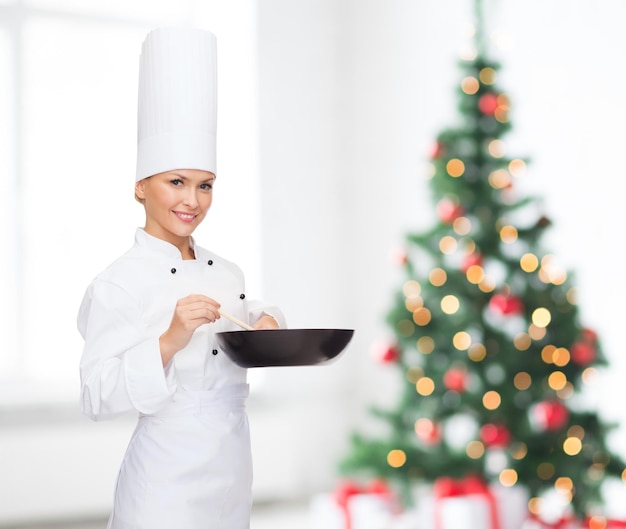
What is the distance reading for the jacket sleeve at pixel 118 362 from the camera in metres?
1.46

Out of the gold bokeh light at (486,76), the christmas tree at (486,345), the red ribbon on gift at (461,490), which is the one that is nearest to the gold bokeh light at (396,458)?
the christmas tree at (486,345)

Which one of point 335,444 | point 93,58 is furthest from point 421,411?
point 93,58

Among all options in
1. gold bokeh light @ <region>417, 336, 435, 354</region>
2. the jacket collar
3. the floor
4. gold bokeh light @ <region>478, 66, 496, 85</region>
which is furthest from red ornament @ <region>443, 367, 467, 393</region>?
the jacket collar

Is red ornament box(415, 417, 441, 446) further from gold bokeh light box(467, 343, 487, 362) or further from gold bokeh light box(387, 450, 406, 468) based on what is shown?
gold bokeh light box(467, 343, 487, 362)

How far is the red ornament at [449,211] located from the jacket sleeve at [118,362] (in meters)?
2.39

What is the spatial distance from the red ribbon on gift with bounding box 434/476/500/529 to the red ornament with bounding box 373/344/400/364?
0.51 m

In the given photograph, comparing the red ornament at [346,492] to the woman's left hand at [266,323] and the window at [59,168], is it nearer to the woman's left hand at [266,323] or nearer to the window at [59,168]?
the window at [59,168]

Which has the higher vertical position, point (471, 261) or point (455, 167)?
point (455, 167)

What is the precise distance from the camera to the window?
4820 mm

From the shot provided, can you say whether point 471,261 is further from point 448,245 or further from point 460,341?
point 460,341

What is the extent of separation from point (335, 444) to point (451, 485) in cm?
195

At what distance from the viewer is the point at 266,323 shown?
1.71 m

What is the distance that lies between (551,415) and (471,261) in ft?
2.19

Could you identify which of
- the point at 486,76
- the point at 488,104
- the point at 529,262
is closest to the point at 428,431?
the point at 529,262
